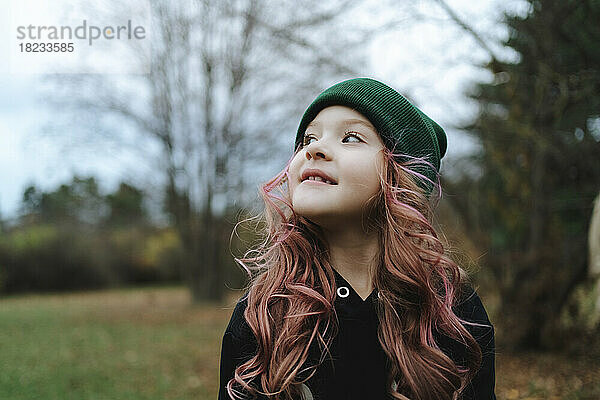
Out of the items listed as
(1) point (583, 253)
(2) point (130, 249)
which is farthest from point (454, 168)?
(2) point (130, 249)

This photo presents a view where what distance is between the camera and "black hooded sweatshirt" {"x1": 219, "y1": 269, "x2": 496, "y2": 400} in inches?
65.1

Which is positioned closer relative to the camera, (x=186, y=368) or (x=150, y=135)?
(x=186, y=368)

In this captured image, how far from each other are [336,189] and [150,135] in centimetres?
1243

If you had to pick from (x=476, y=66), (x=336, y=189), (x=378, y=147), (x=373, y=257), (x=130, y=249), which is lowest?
(x=130, y=249)

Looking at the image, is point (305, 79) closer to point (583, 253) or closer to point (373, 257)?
point (583, 253)

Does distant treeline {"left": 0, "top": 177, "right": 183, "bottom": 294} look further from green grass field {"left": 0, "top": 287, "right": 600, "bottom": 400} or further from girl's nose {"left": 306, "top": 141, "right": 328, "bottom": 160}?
girl's nose {"left": 306, "top": 141, "right": 328, "bottom": 160}

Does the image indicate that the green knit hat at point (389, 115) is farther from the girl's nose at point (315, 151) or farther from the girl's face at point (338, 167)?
the girl's nose at point (315, 151)

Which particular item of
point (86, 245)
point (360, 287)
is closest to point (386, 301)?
point (360, 287)

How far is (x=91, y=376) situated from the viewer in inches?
245

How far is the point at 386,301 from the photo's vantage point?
5.68 feet

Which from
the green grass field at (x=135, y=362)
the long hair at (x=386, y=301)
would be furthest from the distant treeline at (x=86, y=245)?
the long hair at (x=386, y=301)

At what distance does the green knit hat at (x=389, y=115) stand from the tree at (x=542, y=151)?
13.7 ft

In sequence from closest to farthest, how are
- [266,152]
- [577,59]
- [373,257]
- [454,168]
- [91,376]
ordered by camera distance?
[373,257]
[577,59]
[91,376]
[454,168]
[266,152]

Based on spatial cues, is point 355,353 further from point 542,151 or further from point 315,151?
point 542,151
